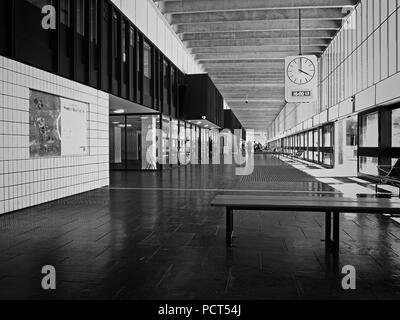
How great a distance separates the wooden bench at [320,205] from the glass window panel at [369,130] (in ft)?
29.0

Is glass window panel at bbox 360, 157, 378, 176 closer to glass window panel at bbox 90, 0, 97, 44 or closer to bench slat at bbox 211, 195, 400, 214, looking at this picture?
bench slat at bbox 211, 195, 400, 214

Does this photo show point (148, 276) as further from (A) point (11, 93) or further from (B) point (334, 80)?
(B) point (334, 80)

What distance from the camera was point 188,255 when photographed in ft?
13.7

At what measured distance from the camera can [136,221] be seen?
237 inches

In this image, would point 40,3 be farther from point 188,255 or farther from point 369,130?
point 369,130

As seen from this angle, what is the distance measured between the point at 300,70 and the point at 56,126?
26.5ft

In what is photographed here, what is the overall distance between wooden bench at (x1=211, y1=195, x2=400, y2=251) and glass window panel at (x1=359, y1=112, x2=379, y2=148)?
29.0 ft

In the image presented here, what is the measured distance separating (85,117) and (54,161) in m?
1.91

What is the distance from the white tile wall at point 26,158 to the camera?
6.56 meters

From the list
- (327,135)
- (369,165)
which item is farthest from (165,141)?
(369,165)

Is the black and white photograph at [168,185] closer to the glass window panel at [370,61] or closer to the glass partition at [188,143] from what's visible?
the glass window panel at [370,61]

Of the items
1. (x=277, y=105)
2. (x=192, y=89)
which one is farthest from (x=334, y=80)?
(x=277, y=105)

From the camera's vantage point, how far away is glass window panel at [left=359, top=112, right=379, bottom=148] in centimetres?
1280

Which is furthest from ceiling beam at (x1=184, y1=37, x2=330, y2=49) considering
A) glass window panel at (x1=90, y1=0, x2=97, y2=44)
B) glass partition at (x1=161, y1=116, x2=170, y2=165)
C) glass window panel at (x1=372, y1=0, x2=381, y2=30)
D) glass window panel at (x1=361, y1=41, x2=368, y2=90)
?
glass window panel at (x1=90, y1=0, x2=97, y2=44)
